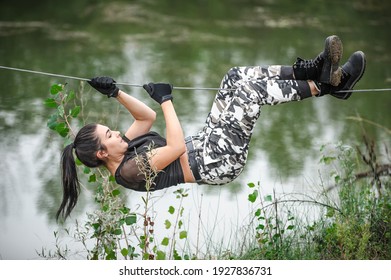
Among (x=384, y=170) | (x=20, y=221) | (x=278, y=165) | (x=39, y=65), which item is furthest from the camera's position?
(x=39, y=65)

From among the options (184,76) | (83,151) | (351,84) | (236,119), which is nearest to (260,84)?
(236,119)

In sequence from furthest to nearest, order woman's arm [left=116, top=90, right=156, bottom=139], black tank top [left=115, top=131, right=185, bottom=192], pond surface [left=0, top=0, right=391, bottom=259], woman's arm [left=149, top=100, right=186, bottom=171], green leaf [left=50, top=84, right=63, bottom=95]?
pond surface [left=0, top=0, right=391, bottom=259] → green leaf [left=50, top=84, right=63, bottom=95] → woman's arm [left=116, top=90, right=156, bottom=139] → black tank top [left=115, top=131, right=185, bottom=192] → woman's arm [left=149, top=100, right=186, bottom=171]

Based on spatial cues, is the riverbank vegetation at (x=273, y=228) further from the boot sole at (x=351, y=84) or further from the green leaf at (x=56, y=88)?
the boot sole at (x=351, y=84)

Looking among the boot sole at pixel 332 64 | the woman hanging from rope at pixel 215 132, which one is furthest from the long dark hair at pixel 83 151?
the boot sole at pixel 332 64

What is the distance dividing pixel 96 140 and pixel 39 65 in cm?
521

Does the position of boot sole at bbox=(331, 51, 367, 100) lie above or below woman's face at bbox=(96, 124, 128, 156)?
above

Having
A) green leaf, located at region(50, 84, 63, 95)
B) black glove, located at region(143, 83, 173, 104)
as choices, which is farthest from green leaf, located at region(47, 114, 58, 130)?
black glove, located at region(143, 83, 173, 104)

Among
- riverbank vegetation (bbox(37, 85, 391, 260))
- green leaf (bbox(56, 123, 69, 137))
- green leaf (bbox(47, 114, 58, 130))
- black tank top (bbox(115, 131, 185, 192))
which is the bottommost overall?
riverbank vegetation (bbox(37, 85, 391, 260))

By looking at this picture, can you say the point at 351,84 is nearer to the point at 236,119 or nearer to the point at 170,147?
the point at 236,119

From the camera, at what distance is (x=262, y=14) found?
11.0 meters

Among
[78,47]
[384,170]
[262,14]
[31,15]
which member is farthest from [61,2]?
[384,170]

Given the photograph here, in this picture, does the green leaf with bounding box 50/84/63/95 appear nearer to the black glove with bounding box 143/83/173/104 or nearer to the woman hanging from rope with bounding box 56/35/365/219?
the woman hanging from rope with bounding box 56/35/365/219

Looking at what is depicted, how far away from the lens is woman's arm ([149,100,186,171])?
11.3 feet

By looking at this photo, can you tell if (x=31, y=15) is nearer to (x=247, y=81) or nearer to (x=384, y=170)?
(x=384, y=170)
